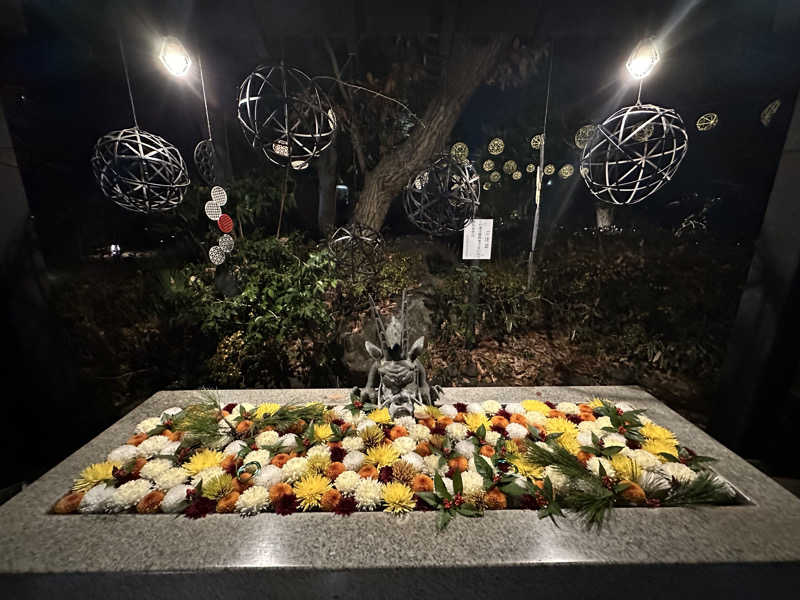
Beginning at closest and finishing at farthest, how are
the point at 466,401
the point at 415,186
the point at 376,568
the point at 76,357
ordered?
the point at 376,568 → the point at 466,401 → the point at 415,186 → the point at 76,357

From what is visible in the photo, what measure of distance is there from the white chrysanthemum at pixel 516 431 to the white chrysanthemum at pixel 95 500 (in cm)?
198

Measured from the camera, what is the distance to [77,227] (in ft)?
8.64

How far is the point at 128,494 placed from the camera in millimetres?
1371

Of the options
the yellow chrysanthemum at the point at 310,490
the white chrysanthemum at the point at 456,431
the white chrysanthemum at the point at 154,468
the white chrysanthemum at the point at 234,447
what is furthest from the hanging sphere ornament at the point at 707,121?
the white chrysanthemum at the point at 154,468

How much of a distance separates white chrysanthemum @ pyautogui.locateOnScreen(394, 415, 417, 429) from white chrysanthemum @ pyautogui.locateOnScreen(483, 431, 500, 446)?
424 millimetres

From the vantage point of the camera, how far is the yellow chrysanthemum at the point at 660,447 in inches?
65.9

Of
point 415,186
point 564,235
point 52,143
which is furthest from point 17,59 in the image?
point 564,235

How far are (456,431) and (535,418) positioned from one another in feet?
1.79

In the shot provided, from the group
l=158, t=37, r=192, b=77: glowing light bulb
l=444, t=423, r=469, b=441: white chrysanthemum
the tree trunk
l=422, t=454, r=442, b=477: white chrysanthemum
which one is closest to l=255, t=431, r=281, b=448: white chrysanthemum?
l=422, t=454, r=442, b=477: white chrysanthemum

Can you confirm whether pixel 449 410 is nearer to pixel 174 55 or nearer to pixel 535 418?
pixel 535 418

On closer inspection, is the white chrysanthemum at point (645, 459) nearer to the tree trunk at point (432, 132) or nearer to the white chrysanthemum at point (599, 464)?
the white chrysanthemum at point (599, 464)

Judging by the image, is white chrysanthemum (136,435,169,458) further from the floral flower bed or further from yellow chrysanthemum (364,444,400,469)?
yellow chrysanthemum (364,444,400,469)

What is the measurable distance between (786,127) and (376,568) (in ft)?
12.8

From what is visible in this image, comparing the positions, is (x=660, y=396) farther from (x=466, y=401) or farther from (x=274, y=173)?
(x=274, y=173)
